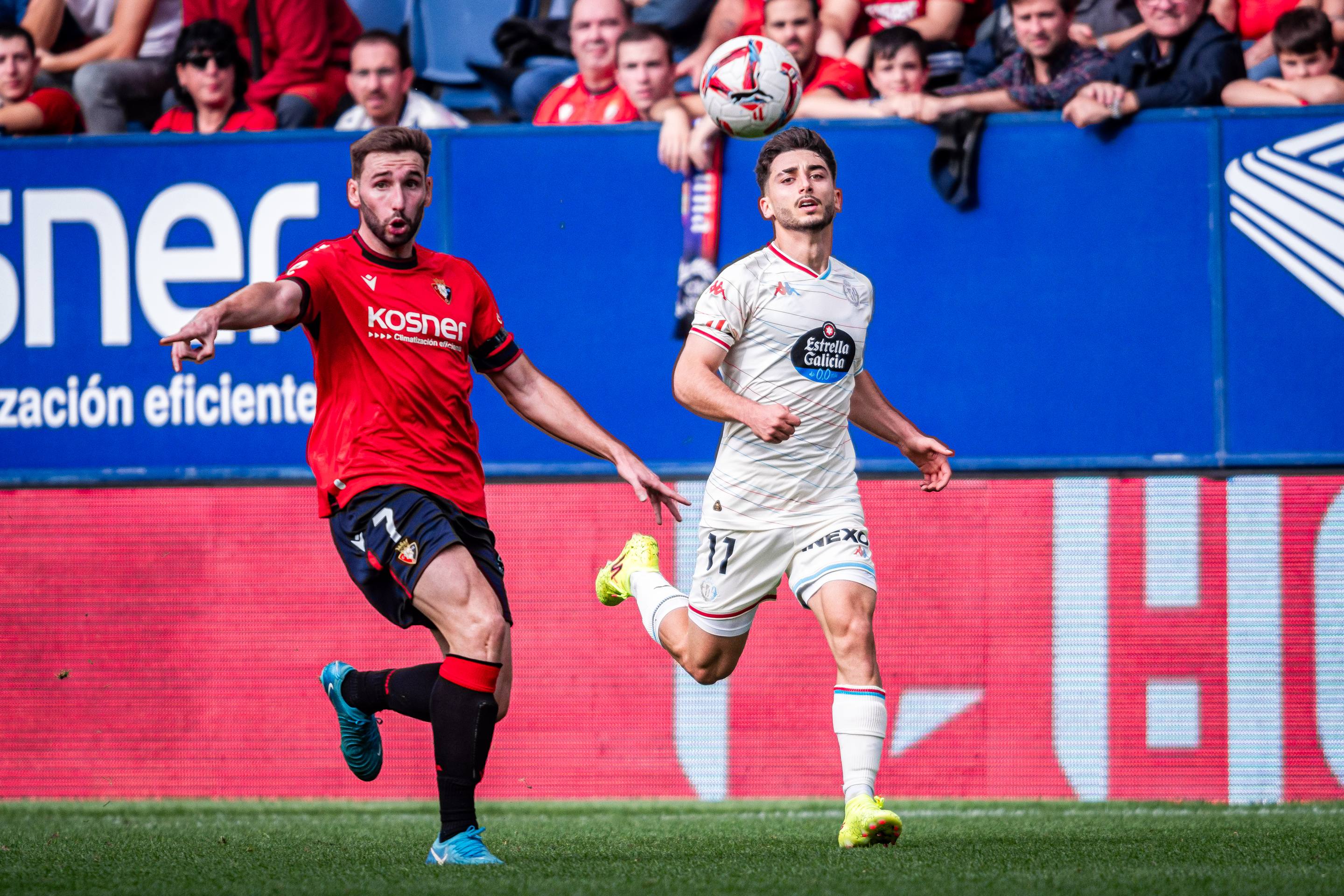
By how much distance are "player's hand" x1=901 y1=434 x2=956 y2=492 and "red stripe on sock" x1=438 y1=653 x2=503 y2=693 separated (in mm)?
1758

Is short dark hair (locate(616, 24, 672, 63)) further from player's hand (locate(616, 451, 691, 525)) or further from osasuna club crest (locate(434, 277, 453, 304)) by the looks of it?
player's hand (locate(616, 451, 691, 525))

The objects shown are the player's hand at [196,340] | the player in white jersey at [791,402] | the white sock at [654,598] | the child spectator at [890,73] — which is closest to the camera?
the player's hand at [196,340]

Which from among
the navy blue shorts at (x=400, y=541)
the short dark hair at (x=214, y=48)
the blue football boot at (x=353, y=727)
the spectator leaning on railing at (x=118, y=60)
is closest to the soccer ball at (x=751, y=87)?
the navy blue shorts at (x=400, y=541)

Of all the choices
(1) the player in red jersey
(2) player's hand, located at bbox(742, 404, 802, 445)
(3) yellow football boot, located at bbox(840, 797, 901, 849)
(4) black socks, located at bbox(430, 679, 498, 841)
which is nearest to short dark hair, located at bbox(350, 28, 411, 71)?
(1) the player in red jersey

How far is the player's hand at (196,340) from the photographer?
4.42 meters

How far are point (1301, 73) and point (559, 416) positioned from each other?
5038 millimetres

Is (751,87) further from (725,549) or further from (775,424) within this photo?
(775,424)

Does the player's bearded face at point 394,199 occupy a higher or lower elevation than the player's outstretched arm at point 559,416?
higher

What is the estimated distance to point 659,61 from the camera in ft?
29.2

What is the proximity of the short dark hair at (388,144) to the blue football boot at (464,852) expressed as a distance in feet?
7.05

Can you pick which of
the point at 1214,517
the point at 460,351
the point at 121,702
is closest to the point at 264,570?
the point at 121,702

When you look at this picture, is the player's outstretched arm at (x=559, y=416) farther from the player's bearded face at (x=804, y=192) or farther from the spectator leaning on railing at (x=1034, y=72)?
the spectator leaning on railing at (x=1034, y=72)

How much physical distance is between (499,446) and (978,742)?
2.97 m

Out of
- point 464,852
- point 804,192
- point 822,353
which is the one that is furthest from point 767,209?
point 464,852
